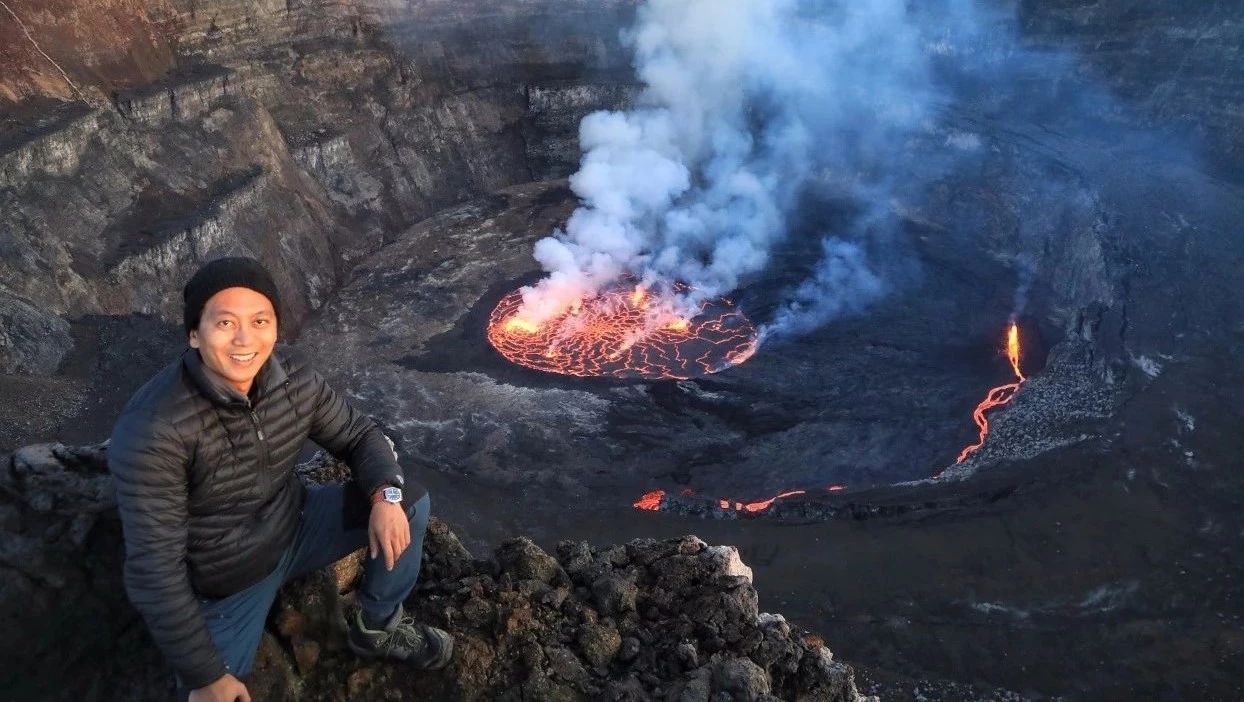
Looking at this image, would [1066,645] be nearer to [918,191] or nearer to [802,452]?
[802,452]

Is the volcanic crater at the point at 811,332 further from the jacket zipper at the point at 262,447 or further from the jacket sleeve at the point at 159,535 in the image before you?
the jacket sleeve at the point at 159,535

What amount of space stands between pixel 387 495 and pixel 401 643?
2.73 ft

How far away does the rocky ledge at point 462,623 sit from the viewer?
3.50 m

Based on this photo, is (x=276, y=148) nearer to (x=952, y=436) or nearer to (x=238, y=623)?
(x=952, y=436)

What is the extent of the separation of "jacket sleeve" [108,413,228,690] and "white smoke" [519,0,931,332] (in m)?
18.0

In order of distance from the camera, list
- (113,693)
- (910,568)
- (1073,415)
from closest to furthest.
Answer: (113,693), (910,568), (1073,415)

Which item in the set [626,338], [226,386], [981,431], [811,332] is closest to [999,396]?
[981,431]

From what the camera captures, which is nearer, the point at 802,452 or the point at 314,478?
the point at 314,478

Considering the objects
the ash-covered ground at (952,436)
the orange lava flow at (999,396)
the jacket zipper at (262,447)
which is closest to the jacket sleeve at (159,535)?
the jacket zipper at (262,447)

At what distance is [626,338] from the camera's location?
17625 mm

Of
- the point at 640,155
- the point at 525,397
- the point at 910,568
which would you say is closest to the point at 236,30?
the point at 640,155

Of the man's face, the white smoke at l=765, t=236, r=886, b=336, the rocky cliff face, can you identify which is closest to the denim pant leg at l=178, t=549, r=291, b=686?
the man's face

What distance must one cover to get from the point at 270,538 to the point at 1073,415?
46.1 ft

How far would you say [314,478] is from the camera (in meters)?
5.49
